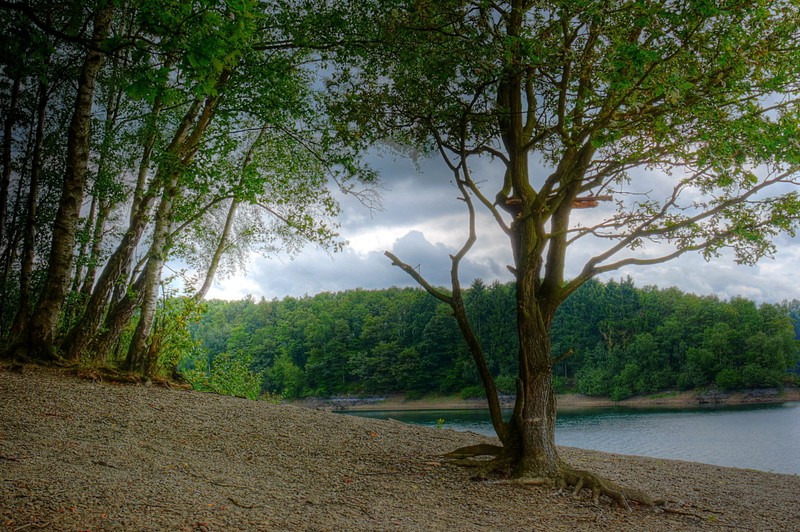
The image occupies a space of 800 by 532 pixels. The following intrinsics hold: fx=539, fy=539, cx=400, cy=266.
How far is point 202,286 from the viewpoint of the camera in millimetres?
14266

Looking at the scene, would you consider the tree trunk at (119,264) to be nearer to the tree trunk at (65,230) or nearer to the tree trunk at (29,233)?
the tree trunk at (65,230)

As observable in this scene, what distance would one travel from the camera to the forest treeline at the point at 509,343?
69.8 m

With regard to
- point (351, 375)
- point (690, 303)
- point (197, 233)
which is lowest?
point (351, 375)

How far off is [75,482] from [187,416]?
3830 mm

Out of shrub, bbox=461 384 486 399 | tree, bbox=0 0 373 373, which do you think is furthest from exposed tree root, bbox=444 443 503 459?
shrub, bbox=461 384 486 399

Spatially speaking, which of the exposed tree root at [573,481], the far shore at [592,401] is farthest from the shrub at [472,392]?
the exposed tree root at [573,481]

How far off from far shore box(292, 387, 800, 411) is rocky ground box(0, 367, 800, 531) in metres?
51.0

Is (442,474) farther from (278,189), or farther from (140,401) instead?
(278,189)

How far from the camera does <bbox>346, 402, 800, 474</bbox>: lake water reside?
26.1 metres

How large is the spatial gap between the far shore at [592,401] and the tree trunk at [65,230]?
164 feet

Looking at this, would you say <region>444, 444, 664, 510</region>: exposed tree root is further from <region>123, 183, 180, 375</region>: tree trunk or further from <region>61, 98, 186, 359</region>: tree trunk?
<region>61, 98, 186, 359</region>: tree trunk

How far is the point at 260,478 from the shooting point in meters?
6.05

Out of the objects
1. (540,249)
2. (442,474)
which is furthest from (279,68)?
(442,474)

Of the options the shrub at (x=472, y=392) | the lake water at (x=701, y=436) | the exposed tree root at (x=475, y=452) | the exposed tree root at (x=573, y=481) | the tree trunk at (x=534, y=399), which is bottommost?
the shrub at (x=472, y=392)
